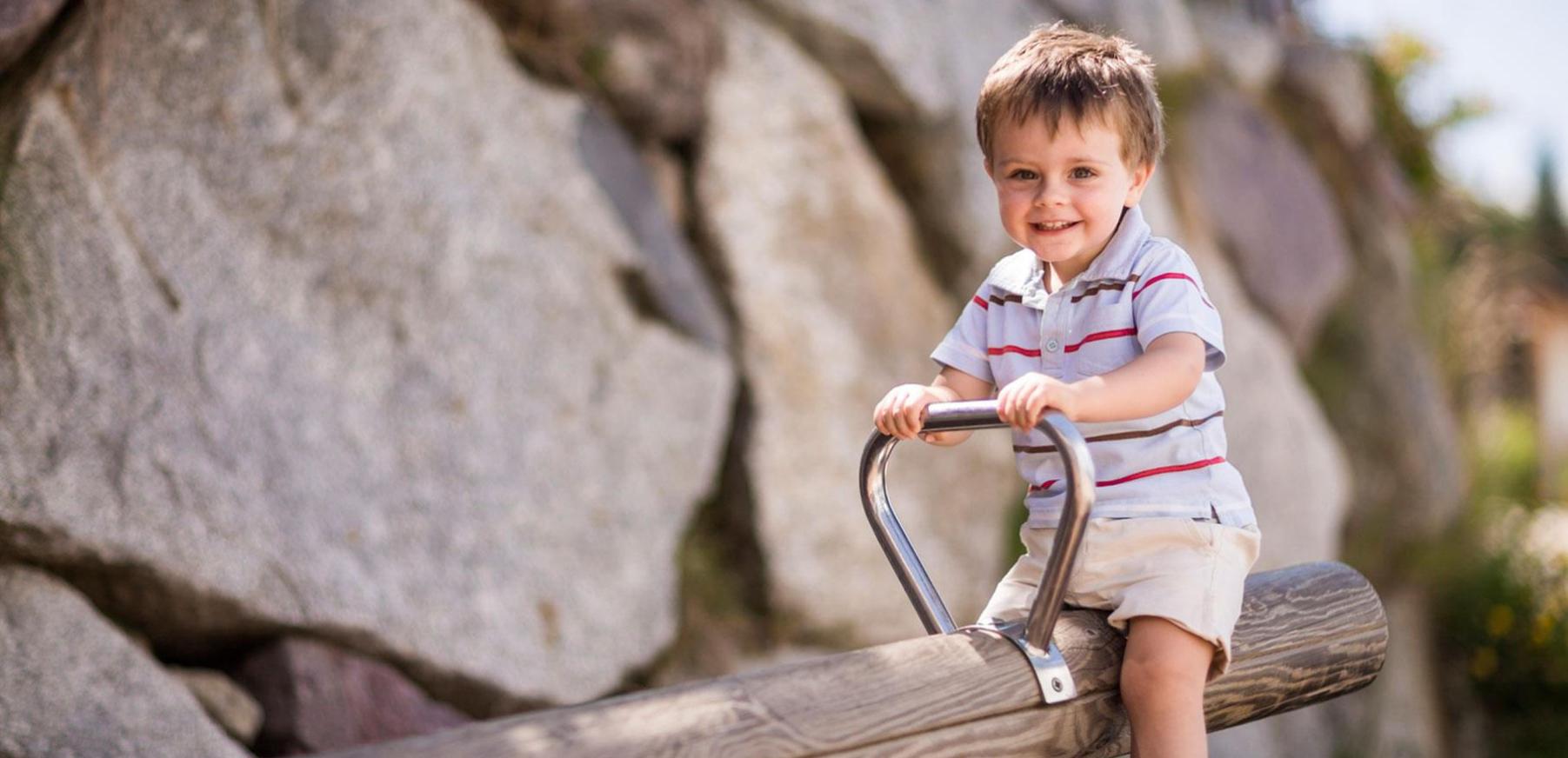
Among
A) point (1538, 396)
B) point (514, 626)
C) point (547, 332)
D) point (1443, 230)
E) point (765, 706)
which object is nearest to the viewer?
point (765, 706)

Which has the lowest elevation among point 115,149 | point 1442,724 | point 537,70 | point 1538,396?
point 1442,724

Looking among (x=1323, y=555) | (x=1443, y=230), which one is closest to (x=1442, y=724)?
(x=1323, y=555)

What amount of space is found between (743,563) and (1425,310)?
14.1 feet

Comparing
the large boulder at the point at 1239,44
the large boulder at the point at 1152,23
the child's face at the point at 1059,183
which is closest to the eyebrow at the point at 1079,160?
the child's face at the point at 1059,183

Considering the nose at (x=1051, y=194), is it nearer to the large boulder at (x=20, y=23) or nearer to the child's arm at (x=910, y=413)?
the child's arm at (x=910, y=413)

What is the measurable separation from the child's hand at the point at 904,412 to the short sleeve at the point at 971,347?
0.22 metres

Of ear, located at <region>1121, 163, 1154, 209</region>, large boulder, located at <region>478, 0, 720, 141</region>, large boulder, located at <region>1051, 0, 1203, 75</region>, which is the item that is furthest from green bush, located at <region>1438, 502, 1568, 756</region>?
ear, located at <region>1121, 163, 1154, 209</region>

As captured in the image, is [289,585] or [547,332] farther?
[547,332]

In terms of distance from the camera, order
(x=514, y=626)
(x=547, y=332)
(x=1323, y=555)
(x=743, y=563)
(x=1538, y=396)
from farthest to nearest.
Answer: (x=1538, y=396)
(x=1323, y=555)
(x=743, y=563)
(x=547, y=332)
(x=514, y=626)

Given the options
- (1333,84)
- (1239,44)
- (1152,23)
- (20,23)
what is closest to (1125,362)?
(20,23)

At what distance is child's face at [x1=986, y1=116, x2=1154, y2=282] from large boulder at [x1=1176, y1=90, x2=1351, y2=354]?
395cm

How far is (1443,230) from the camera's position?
292 inches

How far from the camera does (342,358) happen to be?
3.01 meters

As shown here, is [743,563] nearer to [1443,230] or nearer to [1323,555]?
[1323,555]
